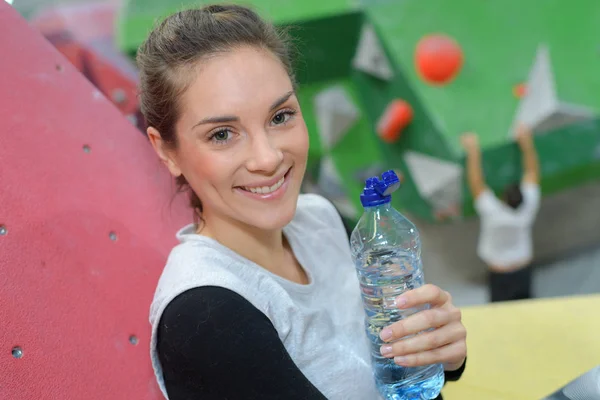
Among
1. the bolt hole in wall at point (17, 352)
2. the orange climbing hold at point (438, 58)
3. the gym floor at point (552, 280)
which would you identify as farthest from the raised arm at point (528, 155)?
the bolt hole in wall at point (17, 352)

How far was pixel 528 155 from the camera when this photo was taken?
275 cm

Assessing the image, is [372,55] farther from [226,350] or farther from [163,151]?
[226,350]

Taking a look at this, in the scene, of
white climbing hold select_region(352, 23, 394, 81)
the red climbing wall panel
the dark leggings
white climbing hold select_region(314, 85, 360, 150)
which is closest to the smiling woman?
the red climbing wall panel

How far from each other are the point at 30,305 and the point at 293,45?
0.62 m

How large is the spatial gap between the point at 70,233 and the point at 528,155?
2224 millimetres

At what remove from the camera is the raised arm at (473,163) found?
267cm

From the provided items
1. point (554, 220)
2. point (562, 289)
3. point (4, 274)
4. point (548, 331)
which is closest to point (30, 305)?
point (4, 274)

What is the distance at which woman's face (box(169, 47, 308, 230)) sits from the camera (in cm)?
92

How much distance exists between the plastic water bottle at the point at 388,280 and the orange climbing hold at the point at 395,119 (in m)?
1.84

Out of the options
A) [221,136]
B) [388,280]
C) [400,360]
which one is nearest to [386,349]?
[400,360]

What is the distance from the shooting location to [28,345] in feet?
2.95

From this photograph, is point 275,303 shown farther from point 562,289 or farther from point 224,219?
point 562,289

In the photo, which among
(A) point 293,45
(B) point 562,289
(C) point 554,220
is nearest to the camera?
(A) point 293,45

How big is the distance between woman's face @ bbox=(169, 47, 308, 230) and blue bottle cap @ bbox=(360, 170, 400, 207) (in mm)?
137
